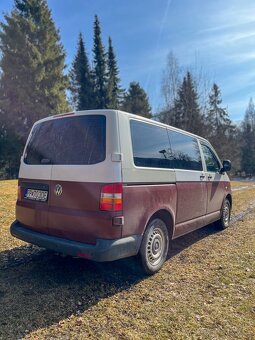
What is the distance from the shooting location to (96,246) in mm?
3164

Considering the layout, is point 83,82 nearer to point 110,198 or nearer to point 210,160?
point 210,160

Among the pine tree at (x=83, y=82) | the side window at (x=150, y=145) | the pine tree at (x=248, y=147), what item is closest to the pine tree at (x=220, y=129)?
the pine tree at (x=248, y=147)

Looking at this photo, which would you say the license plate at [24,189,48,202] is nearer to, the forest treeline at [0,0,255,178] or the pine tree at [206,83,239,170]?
the forest treeline at [0,0,255,178]

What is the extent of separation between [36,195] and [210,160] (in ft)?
12.9

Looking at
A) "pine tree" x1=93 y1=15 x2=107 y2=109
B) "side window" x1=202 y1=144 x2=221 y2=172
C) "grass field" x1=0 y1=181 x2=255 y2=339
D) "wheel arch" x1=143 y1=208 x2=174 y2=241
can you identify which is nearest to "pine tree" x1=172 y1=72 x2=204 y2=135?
"pine tree" x1=93 y1=15 x2=107 y2=109

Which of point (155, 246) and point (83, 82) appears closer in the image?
point (155, 246)

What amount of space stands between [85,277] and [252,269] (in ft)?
8.44

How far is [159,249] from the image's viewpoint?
4129 millimetres

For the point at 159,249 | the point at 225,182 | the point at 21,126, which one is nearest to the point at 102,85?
the point at 21,126

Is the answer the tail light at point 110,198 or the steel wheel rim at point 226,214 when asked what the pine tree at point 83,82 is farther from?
the tail light at point 110,198

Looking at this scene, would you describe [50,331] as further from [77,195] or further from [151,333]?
[77,195]

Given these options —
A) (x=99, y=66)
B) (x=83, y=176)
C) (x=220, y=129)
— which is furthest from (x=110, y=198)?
(x=220, y=129)

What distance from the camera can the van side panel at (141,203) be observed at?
3.33 metres

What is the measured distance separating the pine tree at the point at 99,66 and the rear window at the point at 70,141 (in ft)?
94.7
